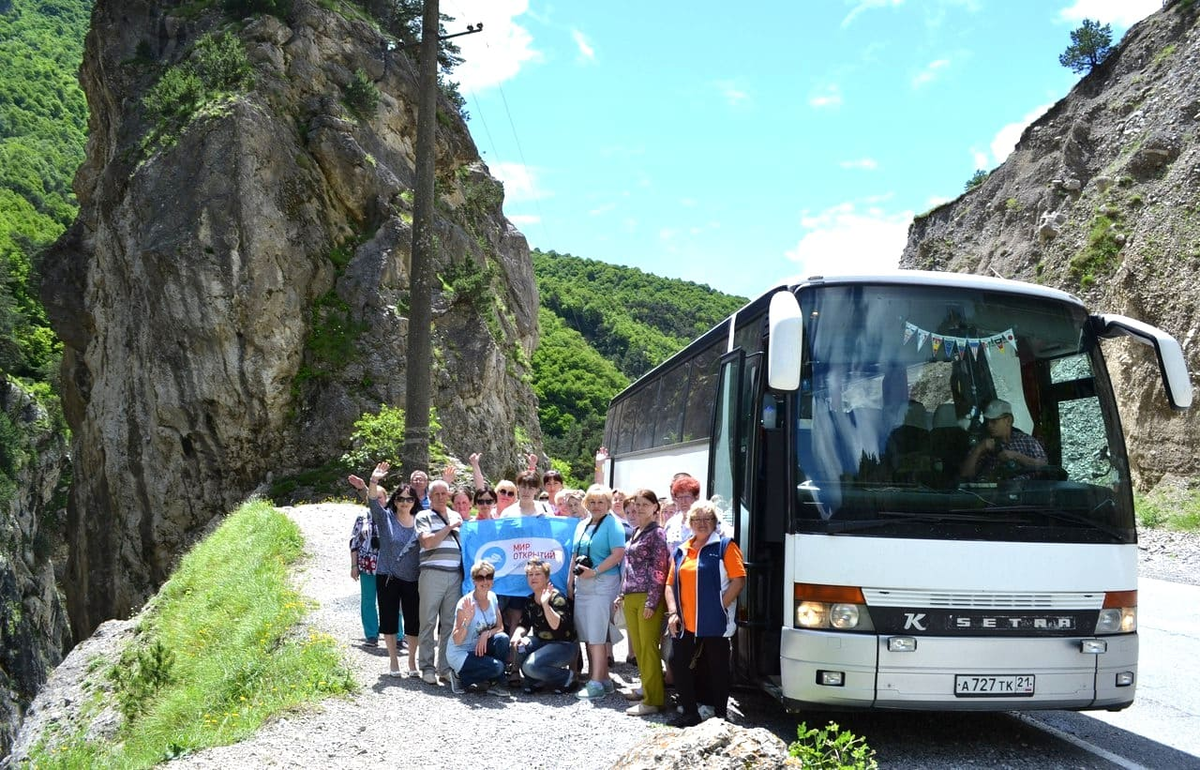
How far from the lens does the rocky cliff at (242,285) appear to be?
1127 inches

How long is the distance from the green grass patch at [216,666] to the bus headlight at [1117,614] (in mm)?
5760

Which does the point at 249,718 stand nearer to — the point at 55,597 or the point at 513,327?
the point at 513,327

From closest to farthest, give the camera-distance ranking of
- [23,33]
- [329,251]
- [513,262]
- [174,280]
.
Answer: [174,280], [329,251], [513,262], [23,33]

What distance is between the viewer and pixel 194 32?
3384cm

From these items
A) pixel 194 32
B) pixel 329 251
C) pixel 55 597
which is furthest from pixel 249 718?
pixel 55 597

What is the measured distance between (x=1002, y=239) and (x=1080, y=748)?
104 feet

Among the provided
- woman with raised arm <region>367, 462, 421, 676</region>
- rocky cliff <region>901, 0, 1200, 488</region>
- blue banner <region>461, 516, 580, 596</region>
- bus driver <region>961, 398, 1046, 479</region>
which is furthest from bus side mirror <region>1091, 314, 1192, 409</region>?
rocky cliff <region>901, 0, 1200, 488</region>

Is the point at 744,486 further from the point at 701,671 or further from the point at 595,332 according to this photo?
the point at 595,332

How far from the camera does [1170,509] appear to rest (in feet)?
66.6

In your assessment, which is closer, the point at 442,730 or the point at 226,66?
the point at 442,730

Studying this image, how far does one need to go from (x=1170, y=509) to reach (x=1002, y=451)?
1766cm

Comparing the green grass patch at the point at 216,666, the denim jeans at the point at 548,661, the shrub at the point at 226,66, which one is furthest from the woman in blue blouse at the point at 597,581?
the shrub at the point at 226,66

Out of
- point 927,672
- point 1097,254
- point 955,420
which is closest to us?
point 927,672

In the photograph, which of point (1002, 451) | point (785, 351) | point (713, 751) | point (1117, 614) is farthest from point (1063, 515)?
point (713, 751)
